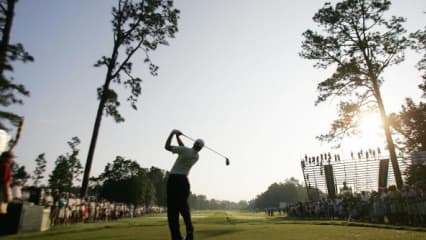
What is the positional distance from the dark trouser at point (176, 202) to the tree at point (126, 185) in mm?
82141

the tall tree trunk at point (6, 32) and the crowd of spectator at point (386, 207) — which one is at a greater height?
the tall tree trunk at point (6, 32)

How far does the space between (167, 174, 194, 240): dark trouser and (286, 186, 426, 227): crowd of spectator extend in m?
16.2

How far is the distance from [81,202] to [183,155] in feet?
61.5

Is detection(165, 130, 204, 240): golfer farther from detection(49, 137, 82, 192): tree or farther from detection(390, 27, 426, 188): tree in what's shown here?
detection(49, 137, 82, 192): tree

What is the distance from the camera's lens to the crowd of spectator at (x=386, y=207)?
58.4ft

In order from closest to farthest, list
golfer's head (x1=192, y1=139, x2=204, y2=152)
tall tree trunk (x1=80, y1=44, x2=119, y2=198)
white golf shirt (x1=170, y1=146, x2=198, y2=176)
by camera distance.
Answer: white golf shirt (x1=170, y1=146, x2=198, y2=176) < golfer's head (x1=192, y1=139, x2=204, y2=152) < tall tree trunk (x1=80, y1=44, x2=119, y2=198)

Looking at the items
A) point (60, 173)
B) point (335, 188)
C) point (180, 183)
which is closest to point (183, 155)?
point (180, 183)

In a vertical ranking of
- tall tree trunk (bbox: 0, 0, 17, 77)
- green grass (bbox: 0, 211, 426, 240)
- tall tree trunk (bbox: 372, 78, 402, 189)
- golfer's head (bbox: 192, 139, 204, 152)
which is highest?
tall tree trunk (bbox: 0, 0, 17, 77)

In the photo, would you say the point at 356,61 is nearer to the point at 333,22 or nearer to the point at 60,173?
the point at 333,22

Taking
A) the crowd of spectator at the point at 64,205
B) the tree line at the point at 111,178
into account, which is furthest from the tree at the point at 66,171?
the crowd of spectator at the point at 64,205

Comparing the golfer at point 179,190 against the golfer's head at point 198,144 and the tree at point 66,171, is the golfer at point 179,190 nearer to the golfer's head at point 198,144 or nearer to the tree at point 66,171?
the golfer's head at point 198,144

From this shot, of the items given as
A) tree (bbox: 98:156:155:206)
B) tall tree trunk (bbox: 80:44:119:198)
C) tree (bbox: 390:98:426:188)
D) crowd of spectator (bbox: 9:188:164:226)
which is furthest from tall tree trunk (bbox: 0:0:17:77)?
tree (bbox: 98:156:155:206)

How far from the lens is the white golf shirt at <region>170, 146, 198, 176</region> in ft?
19.7

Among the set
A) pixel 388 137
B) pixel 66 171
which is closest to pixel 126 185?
pixel 66 171
